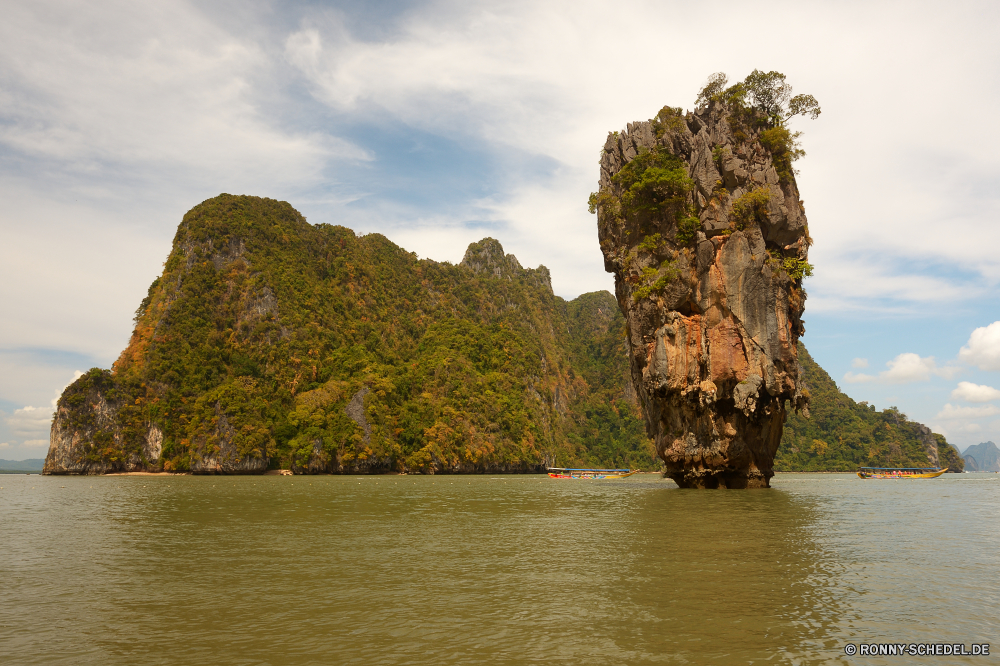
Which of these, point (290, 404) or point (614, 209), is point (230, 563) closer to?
point (614, 209)

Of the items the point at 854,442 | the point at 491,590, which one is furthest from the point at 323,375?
the point at 854,442

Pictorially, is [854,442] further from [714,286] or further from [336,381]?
[336,381]

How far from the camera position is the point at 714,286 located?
106 ft

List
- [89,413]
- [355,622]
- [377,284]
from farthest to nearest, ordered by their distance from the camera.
→ [377,284], [89,413], [355,622]

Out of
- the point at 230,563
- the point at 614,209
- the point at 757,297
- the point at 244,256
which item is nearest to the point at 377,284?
the point at 244,256

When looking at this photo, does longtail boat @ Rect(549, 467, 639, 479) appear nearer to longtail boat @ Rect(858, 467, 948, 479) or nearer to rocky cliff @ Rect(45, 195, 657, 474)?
rocky cliff @ Rect(45, 195, 657, 474)

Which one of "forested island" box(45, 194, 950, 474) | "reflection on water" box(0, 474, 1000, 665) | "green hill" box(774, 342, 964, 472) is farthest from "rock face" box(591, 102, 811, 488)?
"green hill" box(774, 342, 964, 472)

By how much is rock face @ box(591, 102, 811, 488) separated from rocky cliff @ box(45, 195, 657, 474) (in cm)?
5404

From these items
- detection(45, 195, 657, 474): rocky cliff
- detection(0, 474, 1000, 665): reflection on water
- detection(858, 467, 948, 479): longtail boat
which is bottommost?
detection(858, 467, 948, 479): longtail boat

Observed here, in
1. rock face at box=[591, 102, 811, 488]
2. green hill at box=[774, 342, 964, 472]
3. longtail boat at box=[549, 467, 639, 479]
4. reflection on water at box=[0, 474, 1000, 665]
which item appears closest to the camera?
reflection on water at box=[0, 474, 1000, 665]

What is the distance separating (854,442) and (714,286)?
8549 centimetres

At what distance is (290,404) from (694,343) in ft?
228

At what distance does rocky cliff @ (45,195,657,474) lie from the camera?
7538cm

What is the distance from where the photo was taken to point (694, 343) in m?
32.8
